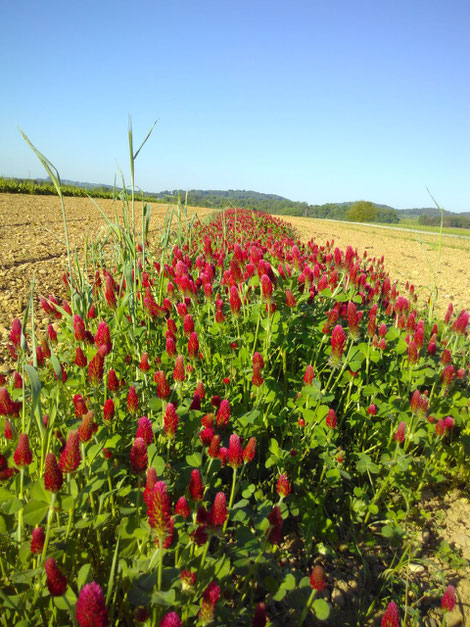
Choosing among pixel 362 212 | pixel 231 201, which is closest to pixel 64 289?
pixel 231 201

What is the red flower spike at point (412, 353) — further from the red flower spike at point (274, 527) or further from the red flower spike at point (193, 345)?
the red flower spike at point (274, 527)

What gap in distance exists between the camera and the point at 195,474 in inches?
49.1

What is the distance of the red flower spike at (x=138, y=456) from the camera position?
1279mm

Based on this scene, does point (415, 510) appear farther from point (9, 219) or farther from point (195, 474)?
point (9, 219)

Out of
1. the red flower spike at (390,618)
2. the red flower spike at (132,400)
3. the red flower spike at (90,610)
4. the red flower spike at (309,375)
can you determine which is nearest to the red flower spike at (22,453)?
the red flower spike at (132,400)

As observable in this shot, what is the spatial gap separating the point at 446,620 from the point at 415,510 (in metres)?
0.62

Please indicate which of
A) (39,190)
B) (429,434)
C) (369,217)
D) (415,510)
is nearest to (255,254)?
(429,434)

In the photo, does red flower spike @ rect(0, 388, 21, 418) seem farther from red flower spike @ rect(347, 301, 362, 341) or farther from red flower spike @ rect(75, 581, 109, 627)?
red flower spike @ rect(347, 301, 362, 341)

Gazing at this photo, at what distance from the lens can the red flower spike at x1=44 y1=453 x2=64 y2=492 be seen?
1101mm

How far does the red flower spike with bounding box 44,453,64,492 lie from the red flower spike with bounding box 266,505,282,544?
26.9 inches

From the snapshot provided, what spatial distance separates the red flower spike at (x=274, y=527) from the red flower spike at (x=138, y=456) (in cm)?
47

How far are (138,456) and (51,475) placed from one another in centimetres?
28

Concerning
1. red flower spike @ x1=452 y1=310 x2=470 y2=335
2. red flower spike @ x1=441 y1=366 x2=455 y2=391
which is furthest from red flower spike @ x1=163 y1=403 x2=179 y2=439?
red flower spike @ x1=452 y1=310 x2=470 y2=335

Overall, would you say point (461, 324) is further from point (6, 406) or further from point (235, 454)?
point (6, 406)
